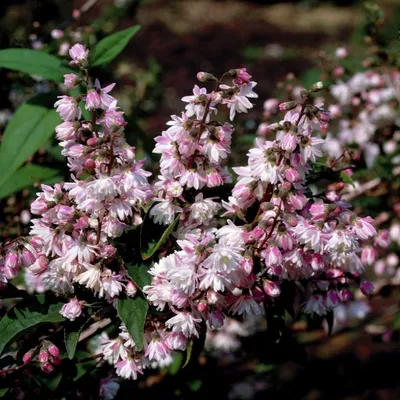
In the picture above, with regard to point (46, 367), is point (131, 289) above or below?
above

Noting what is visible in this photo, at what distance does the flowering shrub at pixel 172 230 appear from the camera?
133cm

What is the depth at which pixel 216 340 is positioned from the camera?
2.81 m

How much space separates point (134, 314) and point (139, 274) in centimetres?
9

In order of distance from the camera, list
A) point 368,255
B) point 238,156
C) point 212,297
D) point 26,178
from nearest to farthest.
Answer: point 212,297
point 368,255
point 26,178
point 238,156

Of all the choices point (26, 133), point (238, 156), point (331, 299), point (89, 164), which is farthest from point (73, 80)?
point (238, 156)

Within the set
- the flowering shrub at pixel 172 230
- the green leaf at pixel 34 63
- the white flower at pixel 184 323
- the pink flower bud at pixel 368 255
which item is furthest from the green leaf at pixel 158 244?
the green leaf at pixel 34 63

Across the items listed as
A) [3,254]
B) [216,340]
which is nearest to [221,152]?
[3,254]

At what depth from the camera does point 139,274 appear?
1437mm

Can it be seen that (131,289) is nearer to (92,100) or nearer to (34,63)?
(92,100)

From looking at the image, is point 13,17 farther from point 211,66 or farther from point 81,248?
point 81,248

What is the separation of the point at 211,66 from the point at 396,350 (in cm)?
576

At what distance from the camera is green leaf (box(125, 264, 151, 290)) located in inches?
55.7

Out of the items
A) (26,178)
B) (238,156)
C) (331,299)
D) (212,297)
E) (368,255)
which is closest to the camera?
(212,297)

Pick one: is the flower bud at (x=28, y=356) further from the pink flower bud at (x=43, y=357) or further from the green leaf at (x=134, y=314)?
the green leaf at (x=134, y=314)
